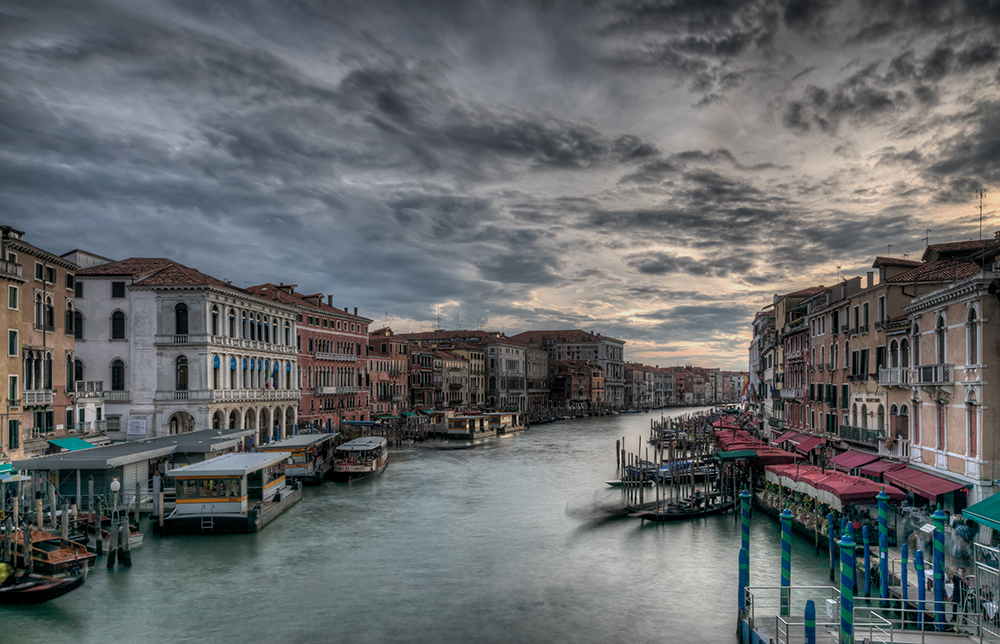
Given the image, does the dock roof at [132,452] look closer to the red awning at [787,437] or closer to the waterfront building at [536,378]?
the red awning at [787,437]

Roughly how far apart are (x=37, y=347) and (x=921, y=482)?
3121cm

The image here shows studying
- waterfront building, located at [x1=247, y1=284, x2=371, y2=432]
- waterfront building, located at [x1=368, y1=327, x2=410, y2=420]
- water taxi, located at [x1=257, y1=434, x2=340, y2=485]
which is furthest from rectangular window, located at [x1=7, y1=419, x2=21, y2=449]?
waterfront building, located at [x1=368, y1=327, x2=410, y2=420]

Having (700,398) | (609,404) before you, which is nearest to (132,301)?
(609,404)

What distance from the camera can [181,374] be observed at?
36.4 meters

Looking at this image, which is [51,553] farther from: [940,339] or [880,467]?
[940,339]

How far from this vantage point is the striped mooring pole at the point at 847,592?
10242 millimetres

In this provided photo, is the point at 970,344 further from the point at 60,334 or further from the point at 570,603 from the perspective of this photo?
the point at 60,334

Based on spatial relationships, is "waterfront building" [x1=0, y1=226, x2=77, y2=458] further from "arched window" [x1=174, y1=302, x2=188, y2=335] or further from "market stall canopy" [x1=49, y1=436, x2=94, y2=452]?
"arched window" [x1=174, y1=302, x2=188, y2=335]

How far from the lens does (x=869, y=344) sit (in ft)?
85.4

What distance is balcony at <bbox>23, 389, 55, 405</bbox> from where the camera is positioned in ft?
86.3

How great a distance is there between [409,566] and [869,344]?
737 inches

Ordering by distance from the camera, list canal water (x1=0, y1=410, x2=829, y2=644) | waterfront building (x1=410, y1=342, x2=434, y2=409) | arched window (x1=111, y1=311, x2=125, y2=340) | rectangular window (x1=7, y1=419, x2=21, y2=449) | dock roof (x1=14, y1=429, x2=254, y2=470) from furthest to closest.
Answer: waterfront building (x1=410, y1=342, x2=434, y2=409) → arched window (x1=111, y1=311, x2=125, y2=340) → rectangular window (x1=7, y1=419, x2=21, y2=449) → dock roof (x1=14, y1=429, x2=254, y2=470) → canal water (x1=0, y1=410, x2=829, y2=644)

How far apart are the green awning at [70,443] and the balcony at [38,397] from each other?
1579 millimetres

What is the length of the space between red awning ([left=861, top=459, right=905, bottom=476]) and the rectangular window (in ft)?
97.2
